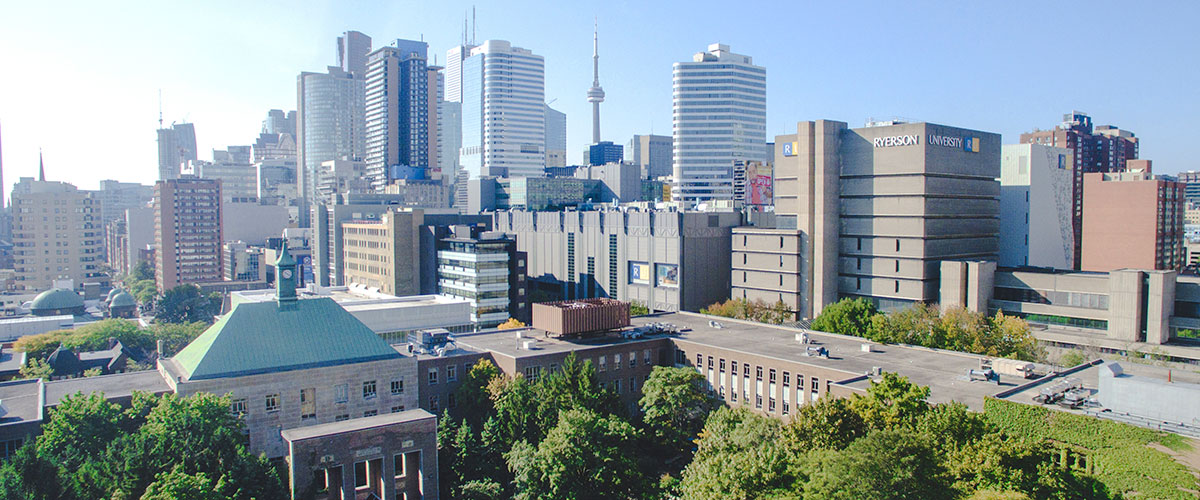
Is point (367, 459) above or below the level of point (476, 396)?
below

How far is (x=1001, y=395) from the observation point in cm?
5653

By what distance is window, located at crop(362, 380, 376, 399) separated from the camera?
67375 mm

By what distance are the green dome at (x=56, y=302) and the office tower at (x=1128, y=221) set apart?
710 ft

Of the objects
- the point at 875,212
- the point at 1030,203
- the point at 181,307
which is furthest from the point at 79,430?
the point at 181,307

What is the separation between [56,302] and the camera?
567 feet

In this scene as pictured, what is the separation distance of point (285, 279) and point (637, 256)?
76558mm

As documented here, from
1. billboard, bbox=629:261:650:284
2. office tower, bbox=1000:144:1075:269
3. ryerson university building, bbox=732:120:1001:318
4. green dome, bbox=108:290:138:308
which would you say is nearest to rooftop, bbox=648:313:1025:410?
ryerson university building, bbox=732:120:1001:318

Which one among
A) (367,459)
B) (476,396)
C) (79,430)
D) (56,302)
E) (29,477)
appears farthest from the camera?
(56,302)

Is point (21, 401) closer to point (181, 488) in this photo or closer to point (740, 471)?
point (181, 488)

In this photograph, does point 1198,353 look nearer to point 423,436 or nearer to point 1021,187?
point 1021,187

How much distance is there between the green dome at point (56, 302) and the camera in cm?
17125

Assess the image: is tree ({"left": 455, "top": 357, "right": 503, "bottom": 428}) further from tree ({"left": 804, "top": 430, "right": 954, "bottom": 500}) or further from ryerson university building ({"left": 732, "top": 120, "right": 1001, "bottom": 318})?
ryerson university building ({"left": 732, "top": 120, "right": 1001, "bottom": 318})

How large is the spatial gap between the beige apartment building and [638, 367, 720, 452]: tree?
88083 mm

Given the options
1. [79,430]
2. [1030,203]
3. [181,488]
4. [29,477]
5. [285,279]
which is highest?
[1030,203]
